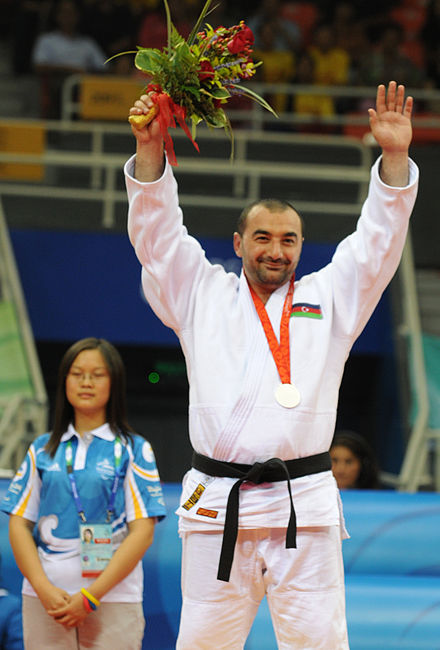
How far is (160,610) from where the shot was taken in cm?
427

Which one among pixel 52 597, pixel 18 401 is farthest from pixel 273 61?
pixel 52 597

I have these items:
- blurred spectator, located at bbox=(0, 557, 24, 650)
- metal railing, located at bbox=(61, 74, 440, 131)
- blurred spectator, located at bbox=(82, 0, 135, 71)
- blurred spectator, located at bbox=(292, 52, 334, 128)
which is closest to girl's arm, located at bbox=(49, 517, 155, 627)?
blurred spectator, located at bbox=(0, 557, 24, 650)

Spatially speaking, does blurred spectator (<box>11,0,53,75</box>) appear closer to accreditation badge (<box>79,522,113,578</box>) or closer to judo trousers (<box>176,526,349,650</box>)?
accreditation badge (<box>79,522,113,578</box>)

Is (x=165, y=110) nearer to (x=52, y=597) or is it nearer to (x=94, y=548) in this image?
(x=94, y=548)

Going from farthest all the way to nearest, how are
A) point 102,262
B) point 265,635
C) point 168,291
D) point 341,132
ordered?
point 341,132, point 102,262, point 265,635, point 168,291

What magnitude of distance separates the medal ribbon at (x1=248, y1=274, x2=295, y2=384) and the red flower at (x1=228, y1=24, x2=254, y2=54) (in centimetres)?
72

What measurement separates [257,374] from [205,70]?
0.90m

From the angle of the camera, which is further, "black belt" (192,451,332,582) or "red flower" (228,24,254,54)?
"red flower" (228,24,254,54)

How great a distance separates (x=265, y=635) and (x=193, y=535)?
1.37m

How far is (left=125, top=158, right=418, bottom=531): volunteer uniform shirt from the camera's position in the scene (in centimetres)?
274

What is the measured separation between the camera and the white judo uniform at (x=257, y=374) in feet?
8.93

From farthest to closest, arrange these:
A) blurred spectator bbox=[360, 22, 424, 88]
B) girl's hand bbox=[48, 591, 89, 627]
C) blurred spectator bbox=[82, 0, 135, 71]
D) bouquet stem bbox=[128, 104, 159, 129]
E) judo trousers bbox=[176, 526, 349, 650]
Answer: blurred spectator bbox=[82, 0, 135, 71] → blurred spectator bbox=[360, 22, 424, 88] → girl's hand bbox=[48, 591, 89, 627] → bouquet stem bbox=[128, 104, 159, 129] → judo trousers bbox=[176, 526, 349, 650]

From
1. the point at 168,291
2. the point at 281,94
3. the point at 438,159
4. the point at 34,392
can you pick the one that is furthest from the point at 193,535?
the point at 281,94

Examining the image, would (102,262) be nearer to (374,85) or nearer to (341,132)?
(341,132)
